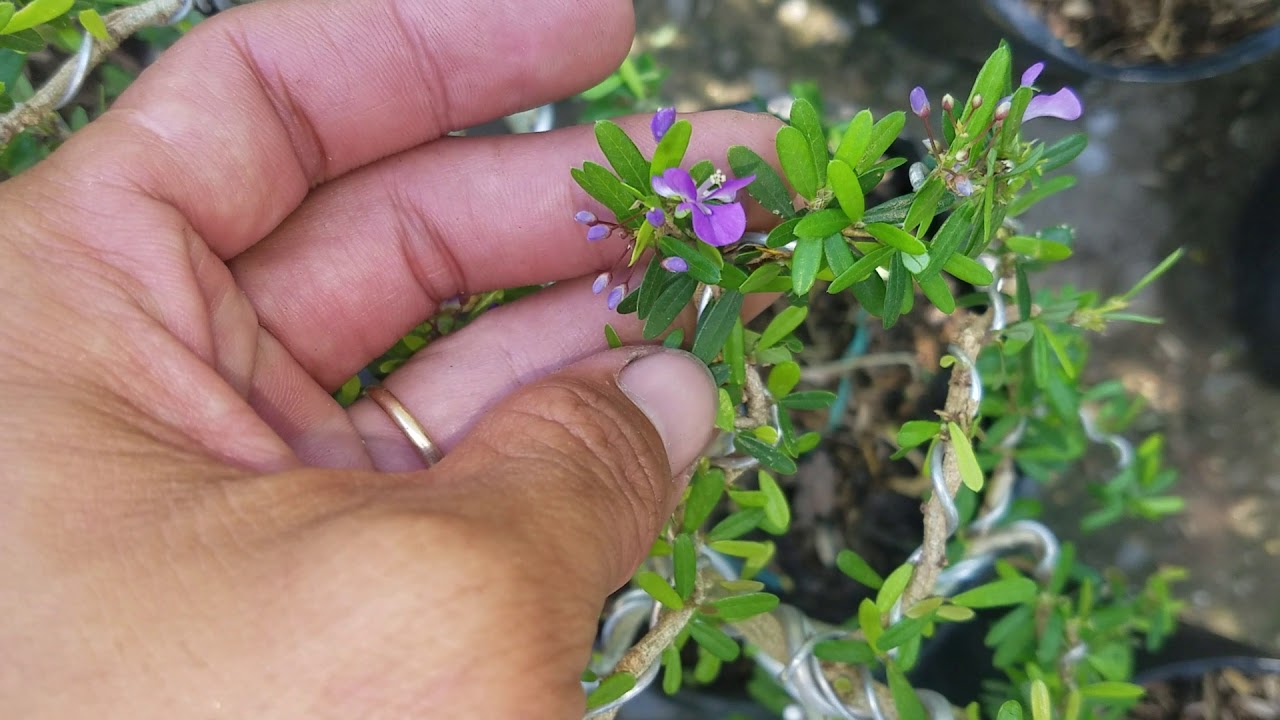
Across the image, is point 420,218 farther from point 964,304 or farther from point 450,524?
point 964,304

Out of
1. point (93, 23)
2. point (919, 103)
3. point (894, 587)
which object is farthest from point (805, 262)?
point (93, 23)

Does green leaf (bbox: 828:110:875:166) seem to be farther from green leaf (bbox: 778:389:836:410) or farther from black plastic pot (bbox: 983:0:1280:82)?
black plastic pot (bbox: 983:0:1280:82)

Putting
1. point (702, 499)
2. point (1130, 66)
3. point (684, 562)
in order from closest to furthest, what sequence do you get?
point (684, 562), point (702, 499), point (1130, 66)

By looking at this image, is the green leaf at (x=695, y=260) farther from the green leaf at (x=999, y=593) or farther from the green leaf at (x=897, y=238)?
the green leaf at (x=999, y=593)

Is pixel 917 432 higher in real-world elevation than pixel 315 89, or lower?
lower

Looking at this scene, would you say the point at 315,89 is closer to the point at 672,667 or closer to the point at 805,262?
the point at 805,262

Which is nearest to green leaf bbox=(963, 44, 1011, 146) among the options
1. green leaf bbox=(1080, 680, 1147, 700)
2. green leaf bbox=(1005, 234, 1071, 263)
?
green leaf bbox=(1005, 234, 1071, 263)
